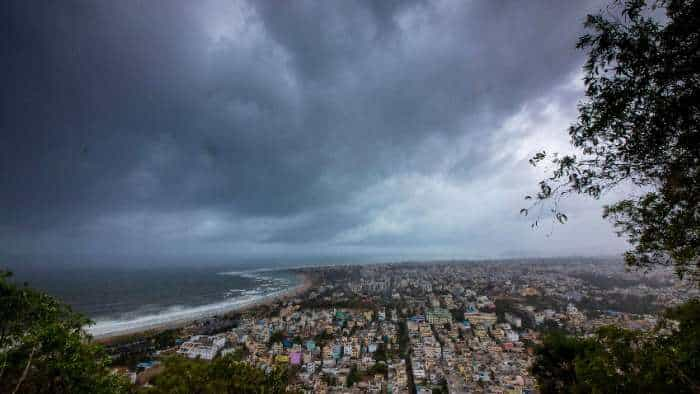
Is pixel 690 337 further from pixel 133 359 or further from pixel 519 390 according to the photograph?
pixel 133 359

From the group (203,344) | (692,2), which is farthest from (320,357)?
(692,2)

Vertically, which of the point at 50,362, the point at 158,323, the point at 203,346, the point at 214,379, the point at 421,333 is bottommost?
the point at 421,333

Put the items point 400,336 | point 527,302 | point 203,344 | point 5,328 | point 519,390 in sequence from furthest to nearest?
point 527,302 → point 400,336 → point 203,344 → point 519,390 → point 5,328

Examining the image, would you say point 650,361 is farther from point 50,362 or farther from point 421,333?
point 421,333

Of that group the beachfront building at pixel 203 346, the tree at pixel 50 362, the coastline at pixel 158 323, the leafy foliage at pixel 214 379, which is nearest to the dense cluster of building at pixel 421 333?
the beachfront building at pixel 203 346

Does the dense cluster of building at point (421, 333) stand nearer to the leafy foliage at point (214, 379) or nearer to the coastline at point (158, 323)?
the leafy foliage at point (214, 379)

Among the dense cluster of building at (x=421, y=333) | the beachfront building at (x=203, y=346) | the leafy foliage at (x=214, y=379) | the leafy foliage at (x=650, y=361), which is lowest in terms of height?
the dense cluster of building at (x=421, y=333)

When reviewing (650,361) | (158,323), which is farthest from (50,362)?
(158,323)

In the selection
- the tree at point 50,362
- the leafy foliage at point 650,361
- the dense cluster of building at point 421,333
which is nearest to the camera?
the leafy foliage at point 650,361
